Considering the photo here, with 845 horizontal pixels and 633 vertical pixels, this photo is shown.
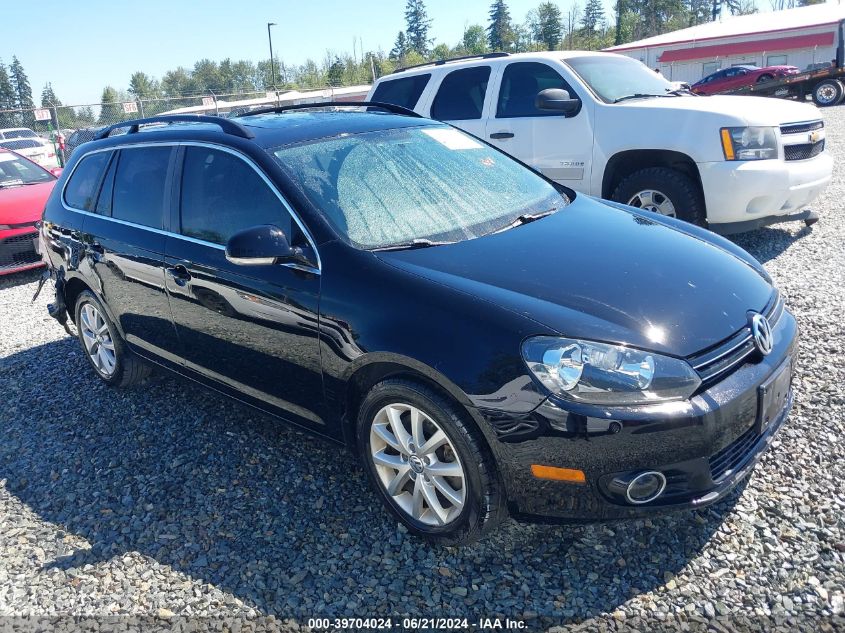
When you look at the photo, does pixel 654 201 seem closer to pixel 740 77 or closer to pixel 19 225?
pixel 19 225

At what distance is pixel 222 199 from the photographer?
345 centimetres

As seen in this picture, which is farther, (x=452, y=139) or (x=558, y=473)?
(x=452, y=139)

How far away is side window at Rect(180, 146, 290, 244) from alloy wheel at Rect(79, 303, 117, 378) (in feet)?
4.74

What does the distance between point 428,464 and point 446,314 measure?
0.64 metres

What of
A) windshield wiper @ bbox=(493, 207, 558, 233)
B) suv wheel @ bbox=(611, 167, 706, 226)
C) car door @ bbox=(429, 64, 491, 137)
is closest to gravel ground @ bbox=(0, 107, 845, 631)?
windshield wiper @ bbox=(493, 207, 558, 233)

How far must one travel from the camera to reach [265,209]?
3.22 meters

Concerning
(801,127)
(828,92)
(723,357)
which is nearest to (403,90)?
(801,127)

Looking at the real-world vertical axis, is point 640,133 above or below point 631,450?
A: above

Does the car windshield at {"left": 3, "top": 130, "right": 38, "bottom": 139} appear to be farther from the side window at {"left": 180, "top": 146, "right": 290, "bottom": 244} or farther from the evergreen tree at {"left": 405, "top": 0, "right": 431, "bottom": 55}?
the evergreen tree at {"left": 405, "top": 0, "right": 431, "bottom": 55}

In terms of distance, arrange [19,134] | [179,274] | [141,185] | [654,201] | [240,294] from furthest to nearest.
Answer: [19,134] → [654,201] → [141,185] → [179,274] → [240,294]

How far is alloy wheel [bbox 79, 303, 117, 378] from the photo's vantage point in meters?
4.62

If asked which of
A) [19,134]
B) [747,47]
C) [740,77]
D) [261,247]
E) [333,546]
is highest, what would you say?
[747,47]

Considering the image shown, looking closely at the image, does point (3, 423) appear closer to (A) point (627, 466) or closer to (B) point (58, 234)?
(B) point (58, 234)

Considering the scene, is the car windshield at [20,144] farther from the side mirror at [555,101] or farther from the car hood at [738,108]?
the car hood at [738,108]
